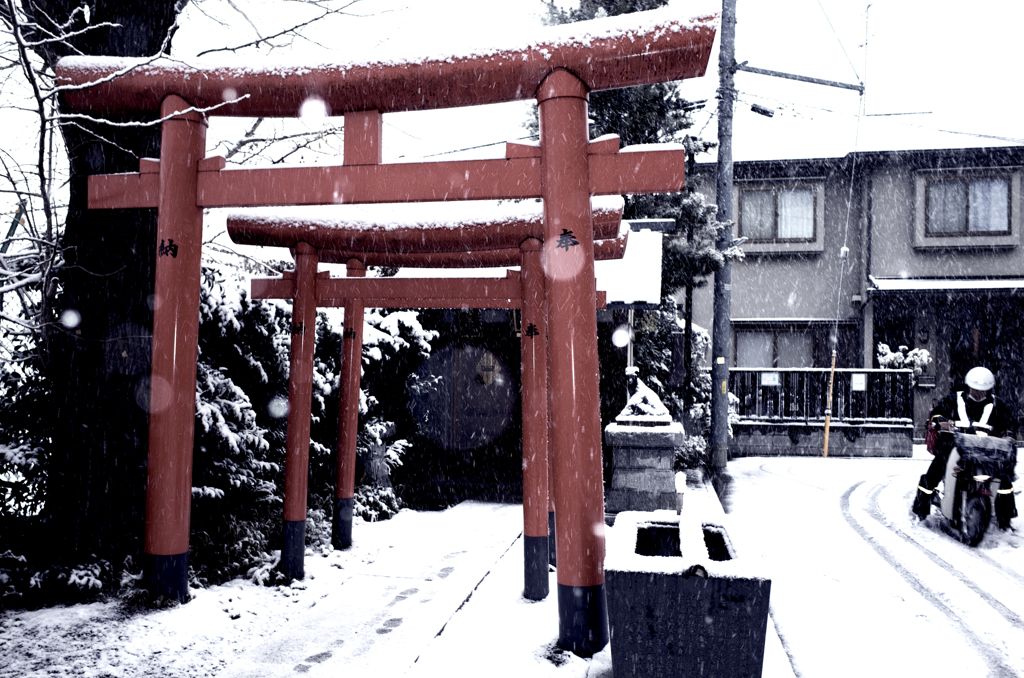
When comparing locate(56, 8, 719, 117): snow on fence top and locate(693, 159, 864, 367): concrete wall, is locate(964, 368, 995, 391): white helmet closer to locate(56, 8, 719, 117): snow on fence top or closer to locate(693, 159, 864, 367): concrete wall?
locate(56, 8, 719, 117): snow on fence top

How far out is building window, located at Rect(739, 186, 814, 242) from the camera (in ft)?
68.4

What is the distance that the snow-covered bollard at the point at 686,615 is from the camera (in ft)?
11.2

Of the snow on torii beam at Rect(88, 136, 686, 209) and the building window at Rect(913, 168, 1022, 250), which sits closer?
the snow on torii beam at Rect(88, 136, 686, 209)

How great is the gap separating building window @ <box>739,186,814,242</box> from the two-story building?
0.10 feet

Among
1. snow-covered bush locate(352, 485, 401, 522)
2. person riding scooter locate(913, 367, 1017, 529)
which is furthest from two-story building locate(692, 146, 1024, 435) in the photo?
snow-covered bush locate(352, 485, 401, 522)

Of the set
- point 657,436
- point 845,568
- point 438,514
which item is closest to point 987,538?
point 845,568

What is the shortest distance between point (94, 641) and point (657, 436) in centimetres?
611

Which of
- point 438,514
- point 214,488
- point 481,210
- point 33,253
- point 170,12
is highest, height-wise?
point 170,12

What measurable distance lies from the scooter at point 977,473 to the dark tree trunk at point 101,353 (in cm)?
869

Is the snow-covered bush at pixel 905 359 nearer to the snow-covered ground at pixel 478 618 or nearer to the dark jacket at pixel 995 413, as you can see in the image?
the dark jacket at pixel 995 413

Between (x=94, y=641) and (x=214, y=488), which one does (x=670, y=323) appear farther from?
(x=94, y=641)

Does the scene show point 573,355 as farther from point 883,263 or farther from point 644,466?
point 883,263

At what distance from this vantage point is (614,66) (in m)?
4.18

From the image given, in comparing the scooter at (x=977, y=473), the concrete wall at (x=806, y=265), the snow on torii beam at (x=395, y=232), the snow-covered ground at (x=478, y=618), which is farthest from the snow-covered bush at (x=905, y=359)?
the snow on torii beam at (x=395, y=232)
